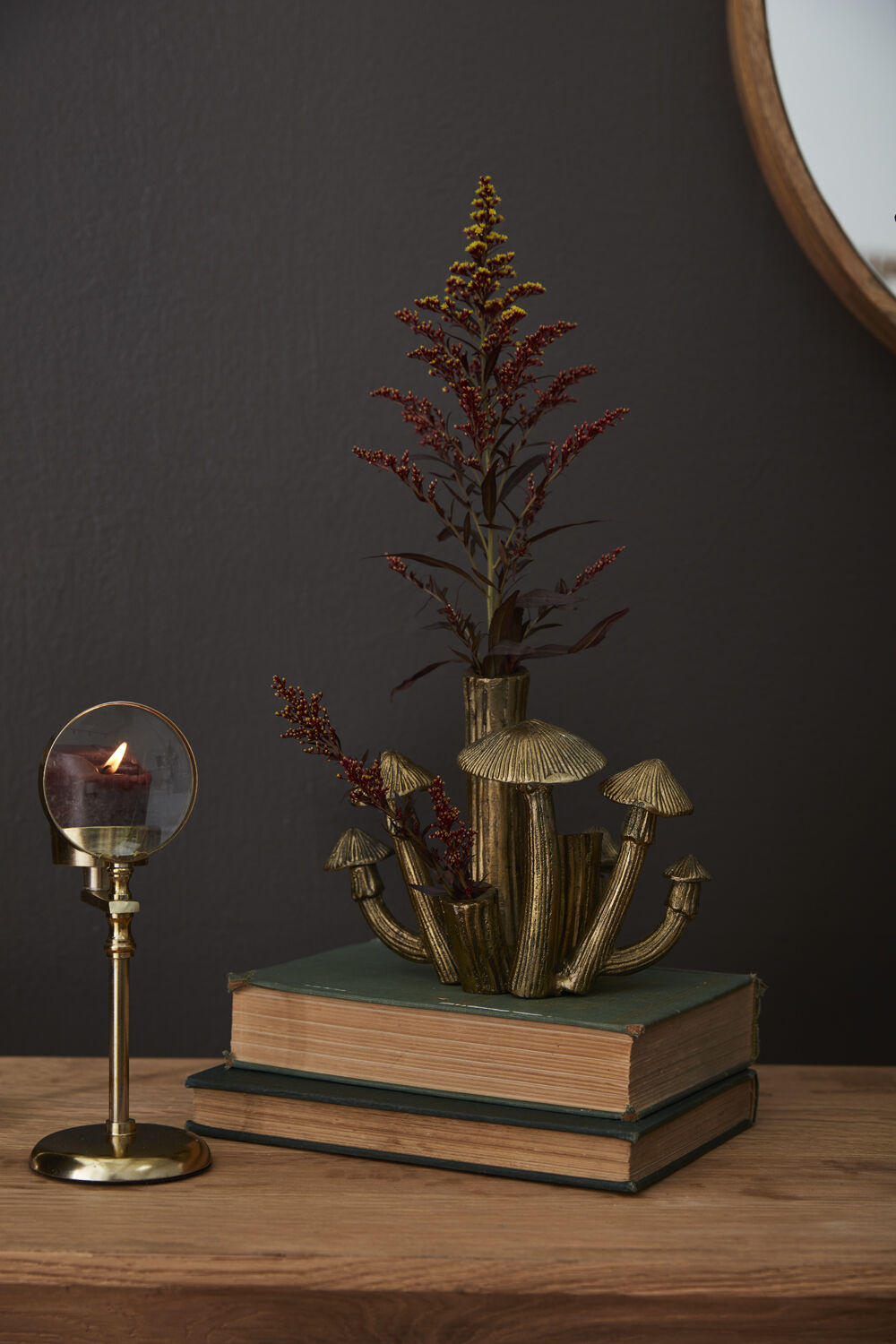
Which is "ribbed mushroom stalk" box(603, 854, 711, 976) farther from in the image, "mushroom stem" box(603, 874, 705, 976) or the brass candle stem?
the brass candle stem

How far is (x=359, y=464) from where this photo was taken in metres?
1.24

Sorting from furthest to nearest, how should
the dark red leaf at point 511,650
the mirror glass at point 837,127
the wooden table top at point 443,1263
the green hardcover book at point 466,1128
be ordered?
the mirror glass at point 837,127
the dark red leaf at point 511,650
the green hardcover book at point 466,1128
the wooden table top at point 443,1263

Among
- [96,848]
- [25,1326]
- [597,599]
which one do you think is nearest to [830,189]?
[597,599]

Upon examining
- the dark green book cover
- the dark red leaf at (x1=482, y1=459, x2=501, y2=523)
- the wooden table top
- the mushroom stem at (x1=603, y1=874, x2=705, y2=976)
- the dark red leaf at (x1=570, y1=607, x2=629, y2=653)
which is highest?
the dark red leaf at (x1=482, y1=459, x2=501, y2=523)

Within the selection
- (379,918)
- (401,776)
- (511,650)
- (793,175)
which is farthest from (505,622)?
(793,175)

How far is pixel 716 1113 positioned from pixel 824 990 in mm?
339

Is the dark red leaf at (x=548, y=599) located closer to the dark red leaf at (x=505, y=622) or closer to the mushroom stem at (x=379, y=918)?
the dark red leaf at (x=505, y=622)

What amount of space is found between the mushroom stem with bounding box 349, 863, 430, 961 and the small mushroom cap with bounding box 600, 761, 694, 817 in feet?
0.64

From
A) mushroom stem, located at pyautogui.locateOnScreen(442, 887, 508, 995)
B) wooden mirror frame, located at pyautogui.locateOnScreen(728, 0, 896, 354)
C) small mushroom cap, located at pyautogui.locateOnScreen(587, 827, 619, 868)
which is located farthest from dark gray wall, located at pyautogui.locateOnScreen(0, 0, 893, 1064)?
mushroom stem, located at pyautogui.locateOnScreen(442, 887, 508, 995)

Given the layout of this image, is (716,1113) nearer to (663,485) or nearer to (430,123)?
(663,485)

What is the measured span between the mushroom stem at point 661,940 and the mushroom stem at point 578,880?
0.12 ft

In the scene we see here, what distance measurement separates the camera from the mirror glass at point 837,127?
114cm

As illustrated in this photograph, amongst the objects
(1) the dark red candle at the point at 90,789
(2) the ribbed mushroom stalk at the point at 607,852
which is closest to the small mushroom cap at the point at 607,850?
(2) the ribbed mushroom stalk at the point at 607,852

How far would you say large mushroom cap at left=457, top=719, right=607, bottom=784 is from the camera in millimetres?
862
